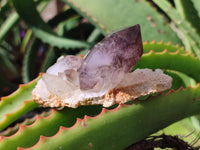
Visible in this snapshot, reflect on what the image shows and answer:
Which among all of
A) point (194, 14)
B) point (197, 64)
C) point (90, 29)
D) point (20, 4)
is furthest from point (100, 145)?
point (90, 29)

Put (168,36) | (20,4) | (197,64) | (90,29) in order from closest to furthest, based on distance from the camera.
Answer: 1. (197,64)
2. (168,36)
3. (20,4)
4. (90,29)

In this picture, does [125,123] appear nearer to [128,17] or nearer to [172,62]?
[172,62]

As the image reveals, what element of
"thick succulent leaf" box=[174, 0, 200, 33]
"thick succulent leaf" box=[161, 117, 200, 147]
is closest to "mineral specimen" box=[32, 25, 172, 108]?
"thick succulent leaf" box=[161, 117, 200, 147]

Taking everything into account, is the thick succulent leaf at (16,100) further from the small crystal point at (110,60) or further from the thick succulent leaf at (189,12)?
the thick succulent leaf at (189,12)

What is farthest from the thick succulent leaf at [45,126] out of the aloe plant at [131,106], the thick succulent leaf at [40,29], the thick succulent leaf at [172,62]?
the thick succulent leaf at [40,29]

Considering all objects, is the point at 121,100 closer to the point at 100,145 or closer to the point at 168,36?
the point at 100,145

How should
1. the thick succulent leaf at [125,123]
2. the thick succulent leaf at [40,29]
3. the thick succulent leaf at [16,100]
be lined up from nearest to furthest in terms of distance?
the thick succulent leaf at [125,123] < the thick succulent leaf at [16,100] < the thick succulent leaf at [40,29]
